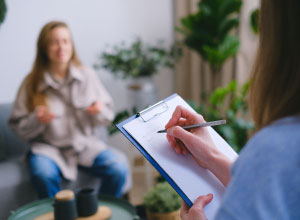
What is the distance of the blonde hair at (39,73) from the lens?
2.12 meters

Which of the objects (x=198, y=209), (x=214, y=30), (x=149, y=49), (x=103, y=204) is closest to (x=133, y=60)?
(x=149, y=49)

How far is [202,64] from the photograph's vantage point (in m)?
3.17

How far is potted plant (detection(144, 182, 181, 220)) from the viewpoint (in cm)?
183

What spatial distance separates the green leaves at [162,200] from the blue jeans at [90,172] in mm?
305

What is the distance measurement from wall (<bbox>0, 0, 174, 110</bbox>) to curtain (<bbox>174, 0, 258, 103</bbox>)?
0.37 feet

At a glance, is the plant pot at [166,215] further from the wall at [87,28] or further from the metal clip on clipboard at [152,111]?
the wall at [87,28]

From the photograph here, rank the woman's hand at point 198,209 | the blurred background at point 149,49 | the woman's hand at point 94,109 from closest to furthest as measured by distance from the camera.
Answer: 1. the woman's hand at point 198,209
2. the woman's hand at point 94,109
3. the blurred background at point 149,49

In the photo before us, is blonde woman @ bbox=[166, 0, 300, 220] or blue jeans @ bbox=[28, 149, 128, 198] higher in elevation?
blonde woman @ bbox=[166, 0, 300, 220]

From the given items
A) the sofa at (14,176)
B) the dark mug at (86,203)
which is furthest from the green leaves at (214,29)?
the dark mug at (86,203)

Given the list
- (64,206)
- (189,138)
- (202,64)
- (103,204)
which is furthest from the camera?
(202,64)

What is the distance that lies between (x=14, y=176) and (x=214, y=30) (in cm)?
171

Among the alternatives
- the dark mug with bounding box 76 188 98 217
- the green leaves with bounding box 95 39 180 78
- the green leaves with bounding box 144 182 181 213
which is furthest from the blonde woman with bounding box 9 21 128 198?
the dark mug with bounding box 76 188 98 217

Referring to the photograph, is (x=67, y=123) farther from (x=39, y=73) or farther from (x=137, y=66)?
(x=137, y=66)

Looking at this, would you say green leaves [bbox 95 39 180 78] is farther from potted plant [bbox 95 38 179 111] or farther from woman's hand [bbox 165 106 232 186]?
woman's hand [bbox 165 106 232 186]
